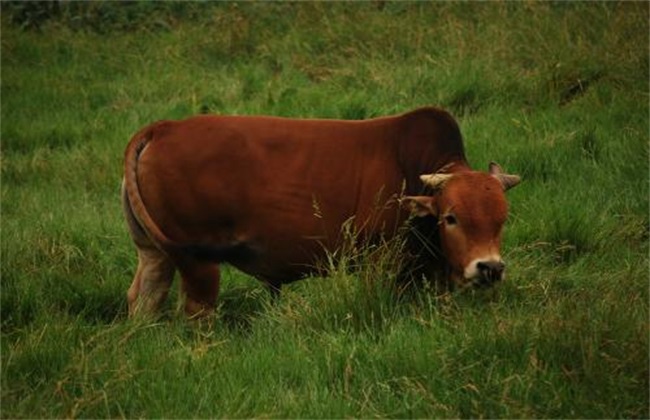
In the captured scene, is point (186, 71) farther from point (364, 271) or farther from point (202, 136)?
point (364, 271)

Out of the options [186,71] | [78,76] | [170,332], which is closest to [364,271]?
[170,332]

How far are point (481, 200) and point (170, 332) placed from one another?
184 cm

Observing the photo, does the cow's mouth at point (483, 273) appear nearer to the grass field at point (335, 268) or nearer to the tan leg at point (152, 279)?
the grass field at point (335, 268)

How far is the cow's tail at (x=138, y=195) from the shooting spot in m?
6.04

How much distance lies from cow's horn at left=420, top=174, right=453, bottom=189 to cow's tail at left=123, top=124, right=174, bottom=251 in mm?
1481

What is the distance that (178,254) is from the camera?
6.11 metres

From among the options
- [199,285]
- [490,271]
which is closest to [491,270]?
[490,271]

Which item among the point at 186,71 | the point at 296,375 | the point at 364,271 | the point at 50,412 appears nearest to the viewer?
the point at 50,412

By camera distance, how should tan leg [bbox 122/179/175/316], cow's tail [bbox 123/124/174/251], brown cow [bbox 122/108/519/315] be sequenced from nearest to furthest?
cow's tail [bbox 123/124/174/251], brown cow [bbox 122/108/519/315], tan leg [bbox 122/179/175/316]

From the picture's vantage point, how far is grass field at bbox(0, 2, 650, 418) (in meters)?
4.71

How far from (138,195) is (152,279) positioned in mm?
546

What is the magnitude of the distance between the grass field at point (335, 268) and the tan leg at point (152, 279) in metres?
0.16

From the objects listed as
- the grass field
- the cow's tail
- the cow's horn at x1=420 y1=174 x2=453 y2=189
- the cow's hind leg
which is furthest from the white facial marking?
the cow's tail

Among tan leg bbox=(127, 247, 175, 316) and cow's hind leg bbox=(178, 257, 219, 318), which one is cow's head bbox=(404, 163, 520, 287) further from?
tan leg bbox=(127, 247, 175, 316)
